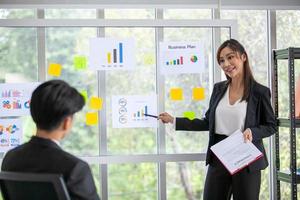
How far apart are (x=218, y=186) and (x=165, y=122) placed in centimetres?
60

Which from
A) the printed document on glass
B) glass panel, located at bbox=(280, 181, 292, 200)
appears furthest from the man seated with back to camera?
glass panel, located at bbox=(280, 181, 292, 200)

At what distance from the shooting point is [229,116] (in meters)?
2.98

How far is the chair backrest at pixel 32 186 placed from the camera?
148 centimetres

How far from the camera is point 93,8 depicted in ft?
11.8

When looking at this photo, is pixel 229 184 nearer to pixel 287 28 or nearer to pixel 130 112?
pixel 130 112

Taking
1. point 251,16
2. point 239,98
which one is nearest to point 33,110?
point 239,98

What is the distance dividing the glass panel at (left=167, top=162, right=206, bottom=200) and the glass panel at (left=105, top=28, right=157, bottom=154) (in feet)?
1.01

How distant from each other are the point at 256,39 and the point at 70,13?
1.47 meters

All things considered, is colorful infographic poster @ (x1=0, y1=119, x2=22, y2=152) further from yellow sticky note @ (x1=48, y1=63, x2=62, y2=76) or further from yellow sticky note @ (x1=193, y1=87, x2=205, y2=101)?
yellow sticky note @ (x1=193, y1=87, x2=205, y2=101)

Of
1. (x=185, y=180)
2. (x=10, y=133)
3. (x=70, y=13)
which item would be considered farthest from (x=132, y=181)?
(x=70, y=13)

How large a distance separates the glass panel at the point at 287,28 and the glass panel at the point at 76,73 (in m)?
1.54

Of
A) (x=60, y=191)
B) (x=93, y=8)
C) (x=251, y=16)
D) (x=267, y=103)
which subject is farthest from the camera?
(x=251, y=16)

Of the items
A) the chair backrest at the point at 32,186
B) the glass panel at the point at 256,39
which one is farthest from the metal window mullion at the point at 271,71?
the chair backrest at the point at 32,186

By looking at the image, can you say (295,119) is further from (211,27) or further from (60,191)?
(60,191)
